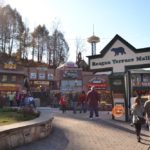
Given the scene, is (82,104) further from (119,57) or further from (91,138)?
(91,138)

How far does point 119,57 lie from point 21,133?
40.4ft

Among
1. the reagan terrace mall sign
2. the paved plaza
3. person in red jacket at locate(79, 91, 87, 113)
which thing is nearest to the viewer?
the paved plaza

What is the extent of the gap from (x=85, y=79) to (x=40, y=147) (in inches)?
2382

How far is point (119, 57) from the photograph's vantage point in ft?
77.2

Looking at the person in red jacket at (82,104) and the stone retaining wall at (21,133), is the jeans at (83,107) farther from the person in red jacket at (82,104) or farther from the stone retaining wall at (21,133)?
the stone retaining wall at (21,133)

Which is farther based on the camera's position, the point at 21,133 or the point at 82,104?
the point at 82,104

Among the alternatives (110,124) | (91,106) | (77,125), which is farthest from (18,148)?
(91,106)

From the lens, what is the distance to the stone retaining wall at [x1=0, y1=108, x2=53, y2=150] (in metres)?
11.2

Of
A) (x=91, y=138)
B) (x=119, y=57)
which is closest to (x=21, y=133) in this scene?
(x=91, y=138)

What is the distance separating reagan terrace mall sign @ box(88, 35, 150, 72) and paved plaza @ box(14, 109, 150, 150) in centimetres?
468

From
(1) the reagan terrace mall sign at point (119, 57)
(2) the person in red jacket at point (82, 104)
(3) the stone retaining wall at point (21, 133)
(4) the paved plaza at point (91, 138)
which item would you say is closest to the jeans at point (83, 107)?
(2) the person in red jacket at point (82, 104)

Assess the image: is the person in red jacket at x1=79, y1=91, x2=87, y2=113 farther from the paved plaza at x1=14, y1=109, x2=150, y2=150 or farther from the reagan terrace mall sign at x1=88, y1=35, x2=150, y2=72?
the paved plaza at x1=14, y1=109, x2=150, y2=150

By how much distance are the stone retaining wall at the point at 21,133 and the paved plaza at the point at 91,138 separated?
0.19m

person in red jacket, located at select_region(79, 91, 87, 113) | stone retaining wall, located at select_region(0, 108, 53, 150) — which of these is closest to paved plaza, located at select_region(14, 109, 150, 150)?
stone retaining wall, located at select_region(0, 108, 53, 150)
